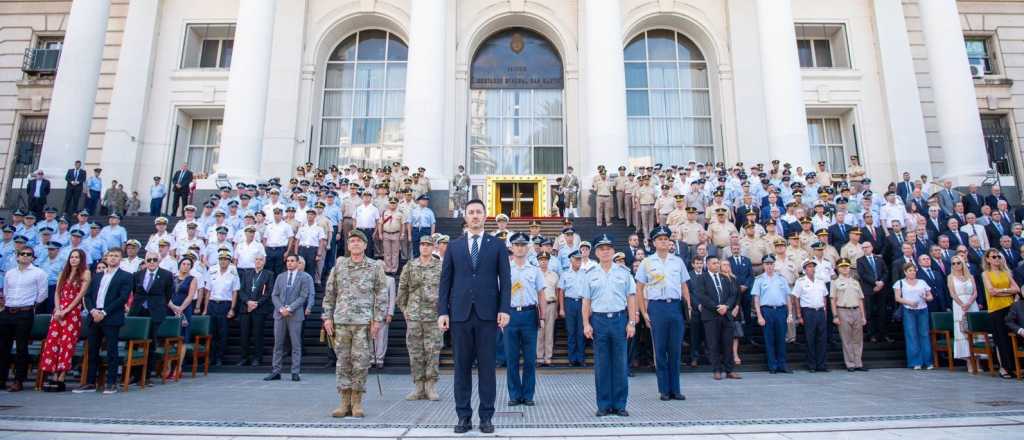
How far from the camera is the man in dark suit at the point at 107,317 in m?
7.55

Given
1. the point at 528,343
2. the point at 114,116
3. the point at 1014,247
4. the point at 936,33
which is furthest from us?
the point at 114,116

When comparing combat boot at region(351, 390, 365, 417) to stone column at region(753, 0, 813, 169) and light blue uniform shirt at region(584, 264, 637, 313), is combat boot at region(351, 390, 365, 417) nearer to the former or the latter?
light blue uniform shirt at region(584, 264, 637, 313)

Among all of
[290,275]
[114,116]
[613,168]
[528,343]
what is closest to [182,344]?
[290,275]

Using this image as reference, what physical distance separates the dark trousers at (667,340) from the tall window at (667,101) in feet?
53.7

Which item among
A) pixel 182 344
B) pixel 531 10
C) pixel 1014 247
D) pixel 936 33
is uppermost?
pixel 531 10

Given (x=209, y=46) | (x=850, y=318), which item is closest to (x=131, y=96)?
(x=209, y=46)

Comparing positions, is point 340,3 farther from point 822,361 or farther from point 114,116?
point 822,361

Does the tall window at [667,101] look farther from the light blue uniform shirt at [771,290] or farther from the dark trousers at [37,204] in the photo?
the dark trousers at [37,204]

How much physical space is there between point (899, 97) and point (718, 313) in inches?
716

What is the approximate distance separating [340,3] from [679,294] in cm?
2062

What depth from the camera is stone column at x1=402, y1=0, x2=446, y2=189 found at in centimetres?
1844

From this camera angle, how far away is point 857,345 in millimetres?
9648

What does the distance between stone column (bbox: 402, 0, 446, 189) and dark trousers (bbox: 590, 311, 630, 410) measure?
12.8 m

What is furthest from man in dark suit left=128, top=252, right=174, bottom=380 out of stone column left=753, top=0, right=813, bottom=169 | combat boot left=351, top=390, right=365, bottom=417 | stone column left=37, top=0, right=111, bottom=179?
stone column left=753, top=0, right=813, bottom=169
